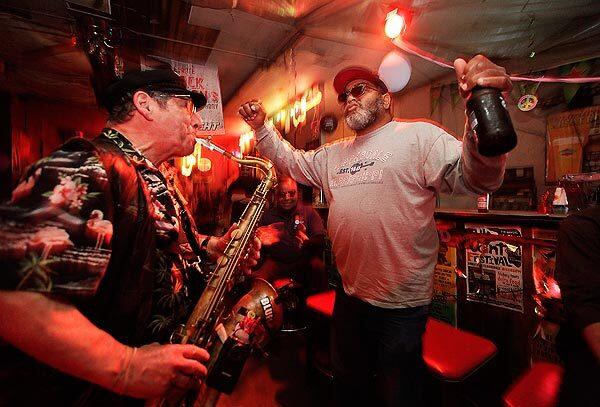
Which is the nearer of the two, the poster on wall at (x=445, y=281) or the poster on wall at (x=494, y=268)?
the poster on wall at (x=494, y=268)

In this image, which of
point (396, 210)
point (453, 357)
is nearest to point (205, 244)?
point (396, 210)

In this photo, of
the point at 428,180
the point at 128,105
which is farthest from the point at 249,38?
the point at 428,180

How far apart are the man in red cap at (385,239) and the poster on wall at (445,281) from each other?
1.18 m

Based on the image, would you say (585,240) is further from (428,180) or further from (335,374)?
(335,374)

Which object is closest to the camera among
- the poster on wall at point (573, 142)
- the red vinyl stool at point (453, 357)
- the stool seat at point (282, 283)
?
the red vinyl stool at point (453, 357)

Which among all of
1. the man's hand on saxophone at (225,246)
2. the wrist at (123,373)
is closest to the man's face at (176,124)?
the man's hand on saxophone at (225,246)

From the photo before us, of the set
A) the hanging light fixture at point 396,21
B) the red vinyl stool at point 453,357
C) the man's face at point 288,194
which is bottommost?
the red vinyl stool at point 453,357

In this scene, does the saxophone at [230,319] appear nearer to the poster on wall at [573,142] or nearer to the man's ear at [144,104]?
the man's ear at [144,104]

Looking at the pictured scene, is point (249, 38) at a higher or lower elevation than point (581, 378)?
higher

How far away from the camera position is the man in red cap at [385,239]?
2090 mm

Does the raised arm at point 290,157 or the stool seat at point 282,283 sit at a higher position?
the raised arm at point 290,157

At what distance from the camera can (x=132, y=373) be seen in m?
1.09

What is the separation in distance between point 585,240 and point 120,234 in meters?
2.53

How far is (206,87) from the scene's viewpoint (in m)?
5.43
